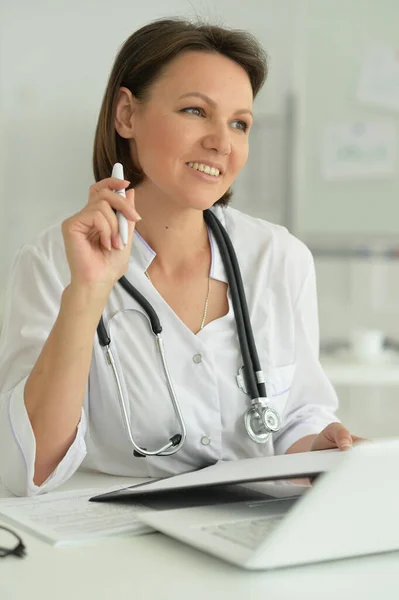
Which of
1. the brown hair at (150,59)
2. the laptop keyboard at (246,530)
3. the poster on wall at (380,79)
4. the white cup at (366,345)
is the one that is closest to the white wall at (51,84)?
the poster on wall at (380,79)

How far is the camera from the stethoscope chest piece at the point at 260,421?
4.42ft

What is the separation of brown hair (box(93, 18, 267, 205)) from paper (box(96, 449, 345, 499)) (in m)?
0.66

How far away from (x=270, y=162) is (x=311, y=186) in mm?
188

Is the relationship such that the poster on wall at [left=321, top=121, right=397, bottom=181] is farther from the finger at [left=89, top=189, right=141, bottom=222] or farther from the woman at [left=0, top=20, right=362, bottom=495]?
the finger at [left=89, top=189, right=141, bottom=222]

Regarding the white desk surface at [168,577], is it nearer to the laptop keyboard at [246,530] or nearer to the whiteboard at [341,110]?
the laptop keyboard at [246,530]

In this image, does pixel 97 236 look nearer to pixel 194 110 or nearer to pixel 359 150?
pixel 194 110

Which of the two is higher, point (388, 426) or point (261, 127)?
point (261, 127)

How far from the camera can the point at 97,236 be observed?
1.21 m

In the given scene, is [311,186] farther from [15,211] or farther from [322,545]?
[322,545]

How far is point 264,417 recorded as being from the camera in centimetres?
136

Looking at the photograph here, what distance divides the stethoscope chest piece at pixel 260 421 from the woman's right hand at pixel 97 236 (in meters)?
0.33

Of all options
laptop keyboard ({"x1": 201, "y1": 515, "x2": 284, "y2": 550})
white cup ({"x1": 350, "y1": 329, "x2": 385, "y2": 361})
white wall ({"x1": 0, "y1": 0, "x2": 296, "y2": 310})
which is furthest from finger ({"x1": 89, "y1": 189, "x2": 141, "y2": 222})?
white wall ({"x1": 0, "y1": 0, "x2": 296, "y2": 310})

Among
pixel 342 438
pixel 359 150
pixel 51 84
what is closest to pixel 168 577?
pixel 342 438

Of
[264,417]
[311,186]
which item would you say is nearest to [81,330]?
[264,417]
